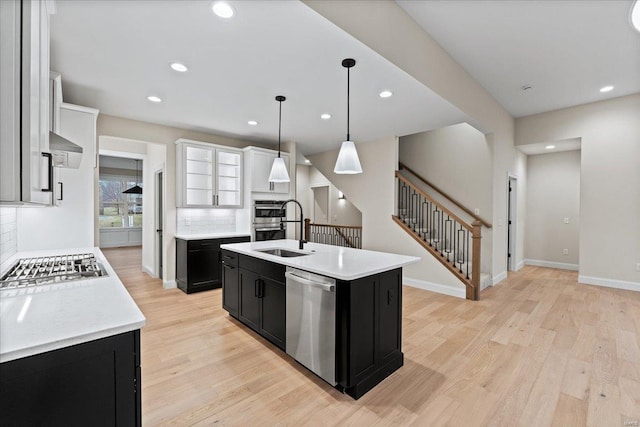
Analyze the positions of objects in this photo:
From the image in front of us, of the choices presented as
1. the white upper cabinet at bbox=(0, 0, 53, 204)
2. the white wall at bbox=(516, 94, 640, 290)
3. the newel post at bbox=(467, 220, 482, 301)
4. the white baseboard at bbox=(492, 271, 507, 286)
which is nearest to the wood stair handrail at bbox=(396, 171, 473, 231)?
the newel post at bbox=(467, 220, 482, 301)

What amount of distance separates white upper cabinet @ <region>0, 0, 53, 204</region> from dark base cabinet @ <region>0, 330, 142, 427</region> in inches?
23.2

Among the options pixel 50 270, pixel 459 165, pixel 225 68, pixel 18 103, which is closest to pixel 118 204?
pixel 225 68

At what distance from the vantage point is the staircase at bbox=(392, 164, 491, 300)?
445 centimetres


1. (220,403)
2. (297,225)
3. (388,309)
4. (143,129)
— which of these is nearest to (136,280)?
(143,129)

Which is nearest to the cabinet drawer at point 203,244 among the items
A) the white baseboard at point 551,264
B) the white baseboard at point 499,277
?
the white baseboard at point 499,277

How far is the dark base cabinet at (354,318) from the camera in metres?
2.12

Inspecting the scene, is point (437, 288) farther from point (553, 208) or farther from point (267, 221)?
point (553, 208)

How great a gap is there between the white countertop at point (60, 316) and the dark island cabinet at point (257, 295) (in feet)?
4.38

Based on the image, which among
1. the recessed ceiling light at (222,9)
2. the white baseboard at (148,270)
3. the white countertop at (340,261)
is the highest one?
the recessed ceiling light at (222,9)

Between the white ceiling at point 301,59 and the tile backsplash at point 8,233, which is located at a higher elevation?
the white ceiling at point 301,59

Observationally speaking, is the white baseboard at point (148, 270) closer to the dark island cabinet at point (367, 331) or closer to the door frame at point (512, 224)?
the dark island cabinet at point (367, 331)

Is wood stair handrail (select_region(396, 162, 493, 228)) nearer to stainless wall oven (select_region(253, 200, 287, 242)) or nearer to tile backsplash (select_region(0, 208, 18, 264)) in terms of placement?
stainless wall oven (select_region(253, 200, 287, 242))

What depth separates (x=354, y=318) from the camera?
212cm

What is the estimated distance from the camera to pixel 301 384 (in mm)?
2283
